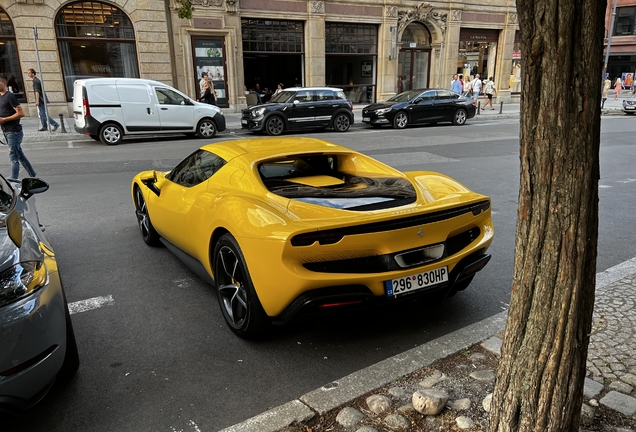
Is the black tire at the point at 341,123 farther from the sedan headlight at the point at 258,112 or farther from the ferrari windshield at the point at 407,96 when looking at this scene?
the sedan headlight at the point at 258,112

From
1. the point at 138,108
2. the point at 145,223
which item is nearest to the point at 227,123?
the point at 138,108

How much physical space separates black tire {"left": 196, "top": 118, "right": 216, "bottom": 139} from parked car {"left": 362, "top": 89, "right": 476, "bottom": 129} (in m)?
6.38

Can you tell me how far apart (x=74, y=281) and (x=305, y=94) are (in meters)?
13.7

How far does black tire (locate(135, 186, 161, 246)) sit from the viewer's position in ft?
17.4

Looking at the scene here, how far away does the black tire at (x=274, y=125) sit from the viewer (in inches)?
645

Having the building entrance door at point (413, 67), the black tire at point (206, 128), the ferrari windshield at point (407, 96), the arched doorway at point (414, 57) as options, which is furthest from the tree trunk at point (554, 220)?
the building entrance door at point (413, 67)

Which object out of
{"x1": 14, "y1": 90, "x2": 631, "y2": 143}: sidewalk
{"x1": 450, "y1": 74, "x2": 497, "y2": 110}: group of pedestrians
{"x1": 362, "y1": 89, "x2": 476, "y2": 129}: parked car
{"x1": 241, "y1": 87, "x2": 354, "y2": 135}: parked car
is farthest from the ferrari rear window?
{"x1": 450, "y1": 74, "x2": 497, "y2": 110}: group of pedestrians

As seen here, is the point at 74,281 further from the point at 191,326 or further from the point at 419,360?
the point at 419,360

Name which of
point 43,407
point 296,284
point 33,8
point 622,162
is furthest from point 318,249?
point 33,8

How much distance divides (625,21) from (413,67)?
3720 cm

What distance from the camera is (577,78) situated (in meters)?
1.79

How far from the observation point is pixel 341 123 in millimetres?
17828

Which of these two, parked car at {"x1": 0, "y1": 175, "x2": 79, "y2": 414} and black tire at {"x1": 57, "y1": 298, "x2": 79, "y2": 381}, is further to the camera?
black tire at {"x1": 57, "y1": 298, "x2": 79, "y2": 381}

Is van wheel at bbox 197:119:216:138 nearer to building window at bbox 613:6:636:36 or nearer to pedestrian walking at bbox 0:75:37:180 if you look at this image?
pedestrian walking at bbox 0:75:37:180
